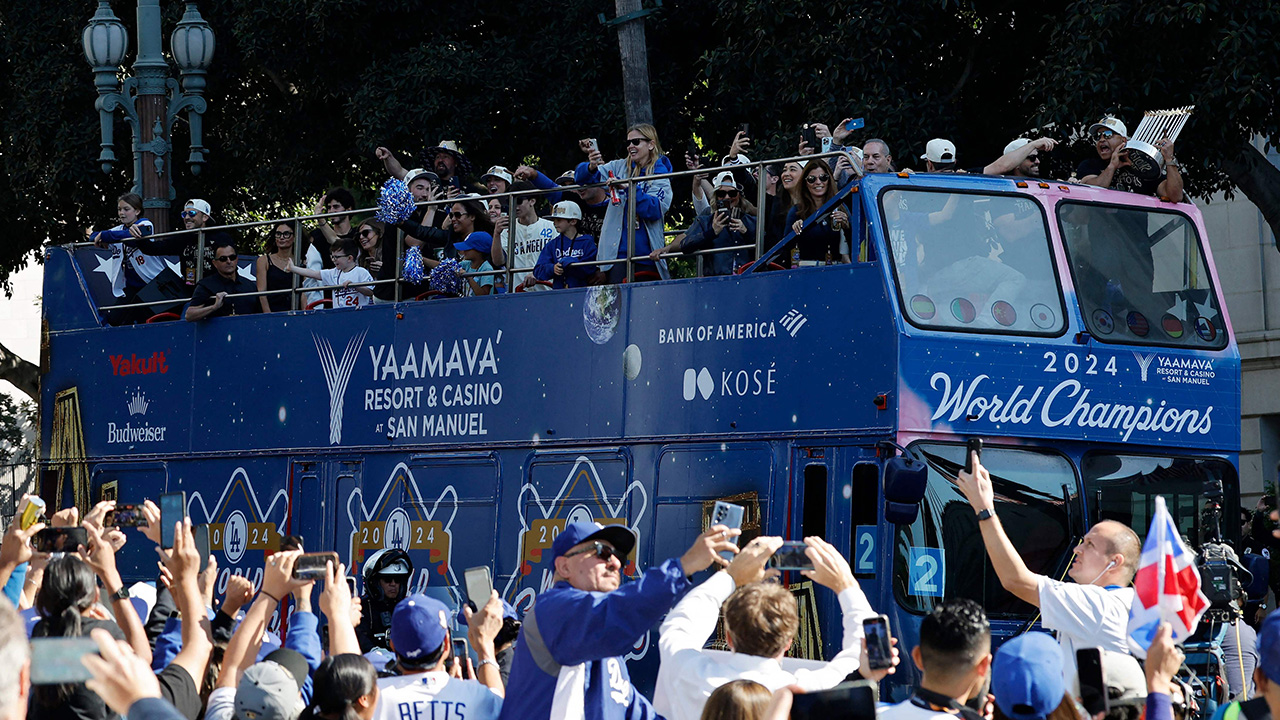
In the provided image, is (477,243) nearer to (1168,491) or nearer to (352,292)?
(352,292)

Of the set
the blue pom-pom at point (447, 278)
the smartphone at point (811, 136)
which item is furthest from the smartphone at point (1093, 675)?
the blue pom-pom at point (447, 278)

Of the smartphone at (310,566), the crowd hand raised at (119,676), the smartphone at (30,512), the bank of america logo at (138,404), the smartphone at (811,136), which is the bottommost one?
the crowd hand raised at (119,676)

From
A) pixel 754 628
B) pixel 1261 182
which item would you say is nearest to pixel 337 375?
pixel 1261 182

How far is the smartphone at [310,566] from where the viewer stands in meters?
6.22

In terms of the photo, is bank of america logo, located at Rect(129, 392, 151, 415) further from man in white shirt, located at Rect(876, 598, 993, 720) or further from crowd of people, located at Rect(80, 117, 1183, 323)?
man in white shirt, located at Rect(876, 598, 993, 720)

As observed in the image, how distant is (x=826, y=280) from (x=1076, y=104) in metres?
5.10

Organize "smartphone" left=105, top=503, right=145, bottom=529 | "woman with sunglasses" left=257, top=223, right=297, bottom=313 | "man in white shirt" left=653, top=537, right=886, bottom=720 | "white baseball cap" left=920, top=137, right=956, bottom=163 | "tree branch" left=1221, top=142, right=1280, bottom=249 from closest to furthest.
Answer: "man in white shirt" left=653, top=537, right=886, bottom=720, "smartphone" left=105, top=503, right=145, bottom=529, "white baseball cap" left=920, top=137, right=956, bottom=163, "woman with sunglasses" left=257, top=223, right=297, bottom=313, "tree branch" left=1221, top=142, right=1280, bottom=249

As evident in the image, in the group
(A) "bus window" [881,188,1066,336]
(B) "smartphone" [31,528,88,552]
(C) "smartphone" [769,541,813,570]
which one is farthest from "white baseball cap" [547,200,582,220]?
(C) "smartphone" [769,541,813,570]

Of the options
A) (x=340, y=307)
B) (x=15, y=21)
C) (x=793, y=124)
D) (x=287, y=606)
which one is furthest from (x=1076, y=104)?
(x=15, y=21)

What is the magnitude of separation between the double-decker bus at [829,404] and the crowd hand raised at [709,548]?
4.72 m

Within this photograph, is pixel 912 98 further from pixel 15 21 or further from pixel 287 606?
pixel 15 21

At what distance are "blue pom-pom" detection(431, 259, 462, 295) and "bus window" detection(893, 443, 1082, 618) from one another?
424cm

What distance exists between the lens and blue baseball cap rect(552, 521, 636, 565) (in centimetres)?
625

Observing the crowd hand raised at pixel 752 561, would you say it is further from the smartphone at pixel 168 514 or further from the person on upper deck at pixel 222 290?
the person on upper deck at pixel 222 290
